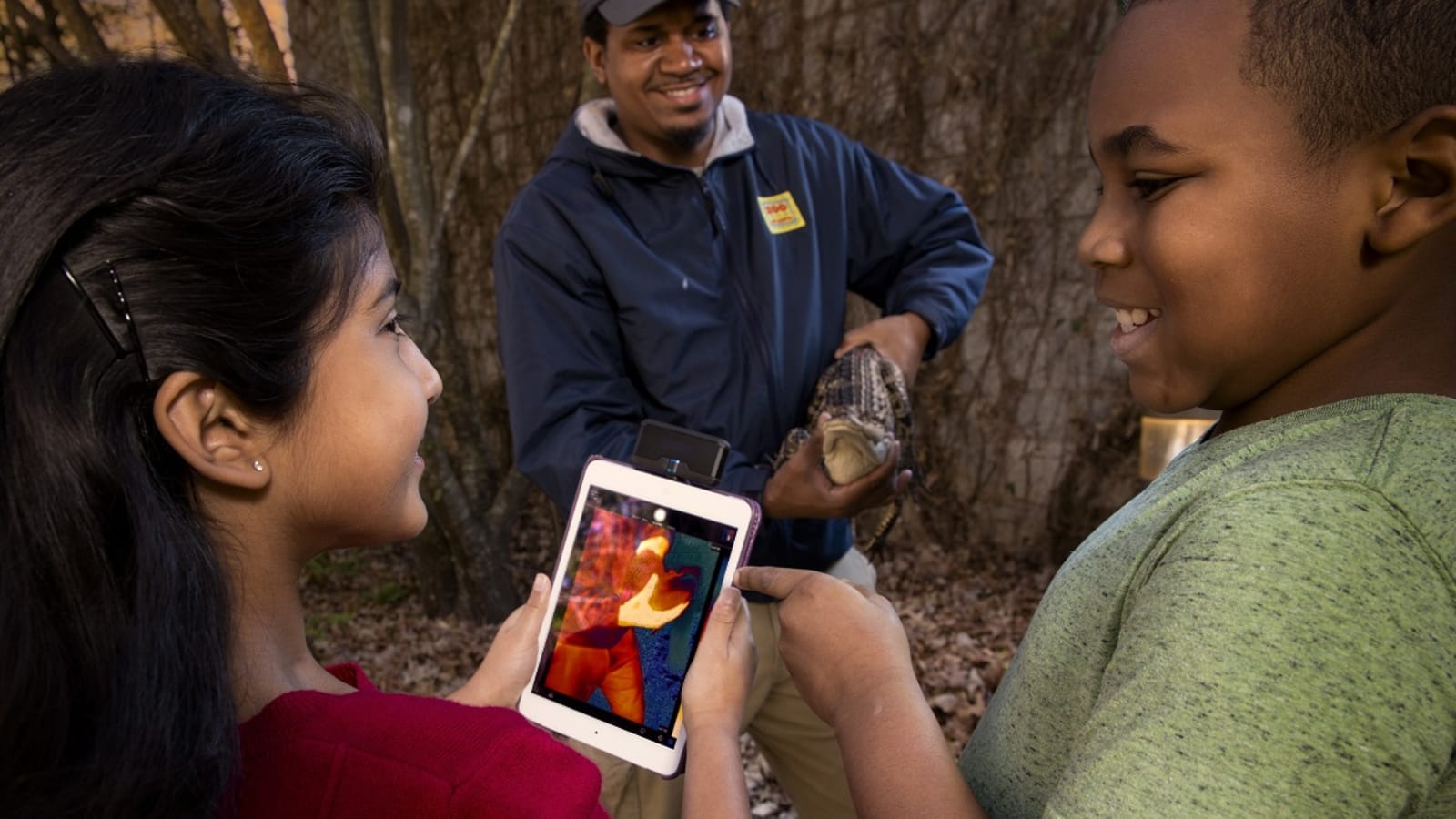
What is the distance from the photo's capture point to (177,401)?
102cm

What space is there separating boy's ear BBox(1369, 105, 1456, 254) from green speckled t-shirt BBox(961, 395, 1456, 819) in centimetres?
15

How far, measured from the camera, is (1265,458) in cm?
83

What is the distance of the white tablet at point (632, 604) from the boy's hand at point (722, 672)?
9cm

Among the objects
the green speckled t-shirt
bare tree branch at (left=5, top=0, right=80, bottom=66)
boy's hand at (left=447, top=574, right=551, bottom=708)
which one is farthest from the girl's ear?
bare tree branch at (left=5, top=0, right=80, bottom=66)

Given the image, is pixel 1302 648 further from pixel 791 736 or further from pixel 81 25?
pixel 81 25

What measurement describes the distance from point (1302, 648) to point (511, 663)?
129 centimetres

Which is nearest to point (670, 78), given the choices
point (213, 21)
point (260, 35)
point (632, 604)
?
point (632, 604)

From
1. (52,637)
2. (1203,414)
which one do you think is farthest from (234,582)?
(1203,414)

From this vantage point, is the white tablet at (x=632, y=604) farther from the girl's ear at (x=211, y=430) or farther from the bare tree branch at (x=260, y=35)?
the bare tree branch at (x=260, y=35)

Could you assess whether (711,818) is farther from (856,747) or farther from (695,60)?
(695,60)

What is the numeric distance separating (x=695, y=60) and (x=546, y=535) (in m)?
4.95

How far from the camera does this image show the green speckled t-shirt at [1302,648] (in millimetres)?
687

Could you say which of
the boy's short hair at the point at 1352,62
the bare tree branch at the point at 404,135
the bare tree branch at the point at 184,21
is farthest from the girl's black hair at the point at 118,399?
the bare tree branch at the point at 184,21

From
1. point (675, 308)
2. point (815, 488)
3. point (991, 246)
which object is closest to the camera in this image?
point (815, 488)
